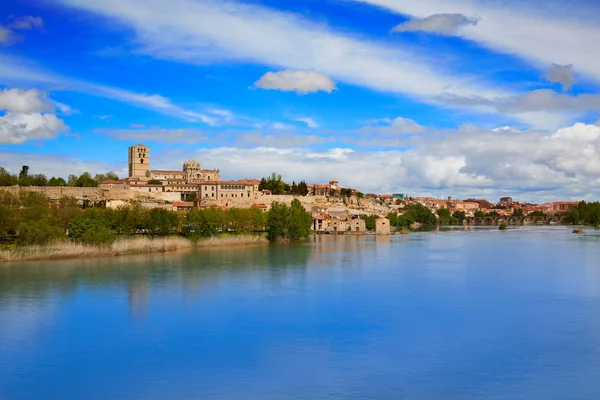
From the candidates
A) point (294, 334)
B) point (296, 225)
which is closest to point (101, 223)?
point (296, 225)

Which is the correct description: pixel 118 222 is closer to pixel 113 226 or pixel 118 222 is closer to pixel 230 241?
pixel 113 226

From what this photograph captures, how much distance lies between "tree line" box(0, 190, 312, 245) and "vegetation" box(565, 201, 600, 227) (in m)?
36.5

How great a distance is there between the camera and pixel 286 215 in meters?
30.3

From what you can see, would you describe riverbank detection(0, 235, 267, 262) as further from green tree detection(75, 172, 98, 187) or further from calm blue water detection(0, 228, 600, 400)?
green tree detection(75, 172, 98, 187)

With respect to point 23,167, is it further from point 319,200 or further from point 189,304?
point 189,304

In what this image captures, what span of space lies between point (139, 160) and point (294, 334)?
4723cm

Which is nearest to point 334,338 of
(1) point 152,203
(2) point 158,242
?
(2) point 158,242

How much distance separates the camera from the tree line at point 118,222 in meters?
18.9

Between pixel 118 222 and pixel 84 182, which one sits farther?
pixel 84 182

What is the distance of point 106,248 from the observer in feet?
64.1

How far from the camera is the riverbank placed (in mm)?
17500

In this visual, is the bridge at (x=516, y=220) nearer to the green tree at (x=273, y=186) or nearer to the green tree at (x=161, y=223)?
the green tree at (x=273, y=186)

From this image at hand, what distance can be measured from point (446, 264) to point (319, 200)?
3270 cm

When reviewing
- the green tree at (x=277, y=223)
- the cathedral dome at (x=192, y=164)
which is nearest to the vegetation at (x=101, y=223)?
the green tree at (x=277, y=223)
